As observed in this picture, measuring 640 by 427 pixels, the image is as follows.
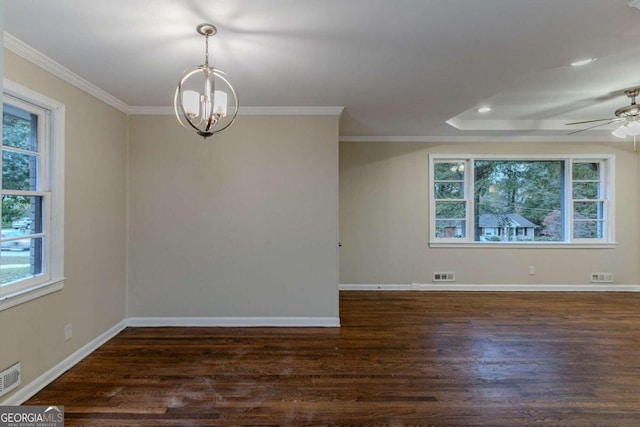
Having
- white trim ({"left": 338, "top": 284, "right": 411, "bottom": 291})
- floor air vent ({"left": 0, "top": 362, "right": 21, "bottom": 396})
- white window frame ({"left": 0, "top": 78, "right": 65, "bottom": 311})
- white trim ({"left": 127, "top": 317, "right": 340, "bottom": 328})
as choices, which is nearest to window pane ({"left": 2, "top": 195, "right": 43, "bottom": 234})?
white window frame ({"left": 0, "top": 78, "right": 65, "bottom": 311})

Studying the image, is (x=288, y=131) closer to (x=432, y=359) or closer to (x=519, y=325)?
(x=432, y=359)

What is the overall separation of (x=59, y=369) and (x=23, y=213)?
1310mm

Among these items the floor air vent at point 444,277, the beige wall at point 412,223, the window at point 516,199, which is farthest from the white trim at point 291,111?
the floor air vent at point 444,277

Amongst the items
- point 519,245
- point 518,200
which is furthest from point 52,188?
point 518,200

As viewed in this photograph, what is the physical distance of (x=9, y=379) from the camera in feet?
7.53

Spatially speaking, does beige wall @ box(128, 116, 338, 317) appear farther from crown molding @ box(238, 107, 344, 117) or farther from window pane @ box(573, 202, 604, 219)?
window pane @ box(573, 202, 604, 219)

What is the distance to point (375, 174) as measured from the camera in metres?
5.41

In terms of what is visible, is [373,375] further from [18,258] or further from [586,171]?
[586,171]

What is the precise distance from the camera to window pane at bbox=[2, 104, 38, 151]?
2.45 meters

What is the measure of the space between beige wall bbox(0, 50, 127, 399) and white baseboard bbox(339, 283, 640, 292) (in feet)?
10.9

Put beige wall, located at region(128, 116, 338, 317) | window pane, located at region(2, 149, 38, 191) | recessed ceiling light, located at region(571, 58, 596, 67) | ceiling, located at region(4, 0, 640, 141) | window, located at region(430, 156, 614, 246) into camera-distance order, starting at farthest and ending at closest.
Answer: window, located at region(430, 156, 614, 246), beige wall, located at region(128, 116, 338, 317), recessed ceiling light, located at region(571, 58, 596, 67), window pane, located at region(2, 149, 38, 191), ceiling, located at region(4, 0, 640, 141)

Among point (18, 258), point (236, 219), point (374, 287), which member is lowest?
point (374, 287)

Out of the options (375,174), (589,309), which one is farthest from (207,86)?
(589,309)

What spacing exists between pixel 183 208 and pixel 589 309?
5.37 metres
